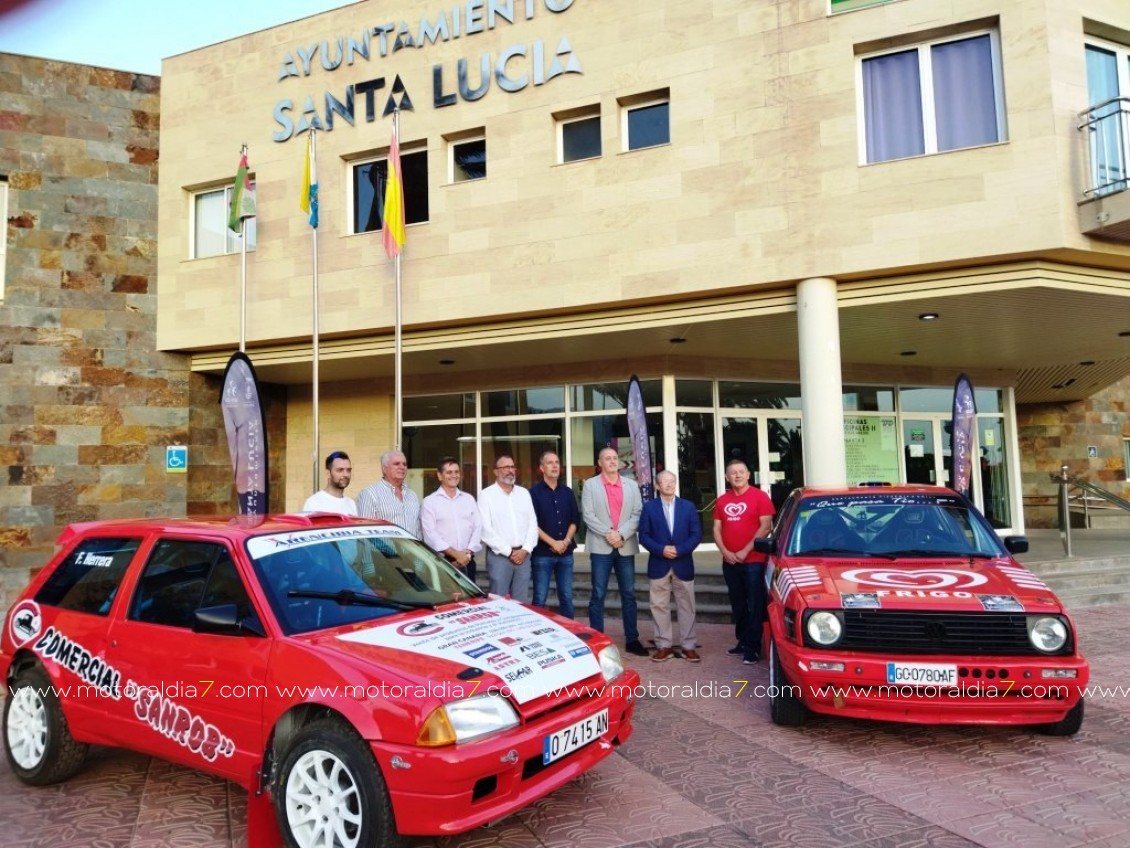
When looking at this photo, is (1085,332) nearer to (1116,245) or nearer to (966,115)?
(1116,245)

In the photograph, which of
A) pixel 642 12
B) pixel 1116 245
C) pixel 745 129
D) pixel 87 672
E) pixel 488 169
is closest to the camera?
pixel 87 672

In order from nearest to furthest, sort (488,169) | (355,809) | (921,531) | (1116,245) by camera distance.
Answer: (355,809) < (921,531) < (1116,245) < (488,169)

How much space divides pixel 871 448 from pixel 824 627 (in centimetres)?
1011

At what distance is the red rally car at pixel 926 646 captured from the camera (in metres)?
4.53

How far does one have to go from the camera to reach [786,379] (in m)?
13.6

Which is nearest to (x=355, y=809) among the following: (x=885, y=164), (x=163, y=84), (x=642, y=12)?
(x=885, y=164)

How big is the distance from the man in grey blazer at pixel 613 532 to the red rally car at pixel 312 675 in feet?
8.55

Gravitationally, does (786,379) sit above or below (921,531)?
above

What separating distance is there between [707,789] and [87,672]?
345 centimetres

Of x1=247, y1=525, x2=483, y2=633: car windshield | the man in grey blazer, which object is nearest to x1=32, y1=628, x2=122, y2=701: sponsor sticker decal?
x1=247, y1=525, x2=483, y2=633: car windshield

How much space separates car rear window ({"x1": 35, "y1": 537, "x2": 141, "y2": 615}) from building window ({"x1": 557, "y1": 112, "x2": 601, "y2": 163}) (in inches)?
329

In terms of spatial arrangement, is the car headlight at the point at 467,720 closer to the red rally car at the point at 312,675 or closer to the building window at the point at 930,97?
the red rally car at the point at 312,675

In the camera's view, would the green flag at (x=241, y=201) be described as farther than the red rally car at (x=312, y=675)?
Yes

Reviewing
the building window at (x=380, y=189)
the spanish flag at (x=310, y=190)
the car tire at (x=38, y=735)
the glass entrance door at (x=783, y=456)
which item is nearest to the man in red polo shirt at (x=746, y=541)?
the car tire at (x=38, y=735)
